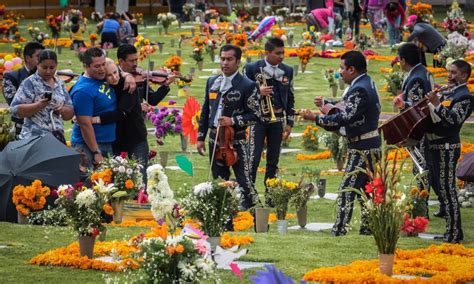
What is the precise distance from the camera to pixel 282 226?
1425 cm

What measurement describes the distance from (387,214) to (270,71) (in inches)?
236

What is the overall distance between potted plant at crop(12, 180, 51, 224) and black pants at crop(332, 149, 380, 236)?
2.77 m

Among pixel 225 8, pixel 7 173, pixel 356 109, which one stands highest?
pixel 356 109

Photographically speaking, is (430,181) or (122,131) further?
(430,181)

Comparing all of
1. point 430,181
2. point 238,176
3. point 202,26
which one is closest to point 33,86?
point 238,176

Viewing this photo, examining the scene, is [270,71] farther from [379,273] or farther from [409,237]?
[379,273]

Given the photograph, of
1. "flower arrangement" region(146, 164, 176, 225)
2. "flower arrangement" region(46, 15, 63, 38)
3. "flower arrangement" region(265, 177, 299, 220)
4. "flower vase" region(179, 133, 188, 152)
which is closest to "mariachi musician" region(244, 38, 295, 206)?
"flower arrangement" region(265, 177, 299, 220)

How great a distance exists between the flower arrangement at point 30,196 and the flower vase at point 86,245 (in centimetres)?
211

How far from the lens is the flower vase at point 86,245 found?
10984 mm

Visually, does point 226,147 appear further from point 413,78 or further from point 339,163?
point 339,163

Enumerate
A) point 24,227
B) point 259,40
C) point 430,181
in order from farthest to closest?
point 259,40 → point 430,181 → point 24,227

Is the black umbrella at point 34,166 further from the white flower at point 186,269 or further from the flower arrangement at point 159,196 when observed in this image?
the white flower at point 186,269

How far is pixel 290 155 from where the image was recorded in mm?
21375

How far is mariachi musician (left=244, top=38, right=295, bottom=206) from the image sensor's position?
16.0m
